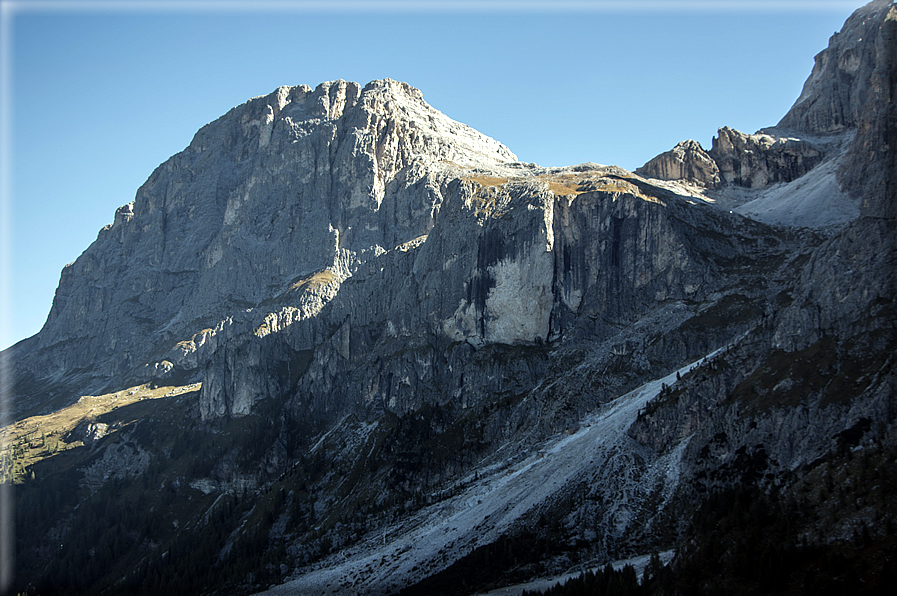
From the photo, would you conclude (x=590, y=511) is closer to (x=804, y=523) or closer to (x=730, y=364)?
(x=730, y=364)

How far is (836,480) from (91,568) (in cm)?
18782

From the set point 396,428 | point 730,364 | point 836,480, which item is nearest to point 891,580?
point 836,480

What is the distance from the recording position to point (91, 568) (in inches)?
7574

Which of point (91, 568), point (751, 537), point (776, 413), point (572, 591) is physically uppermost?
point (776, 413)

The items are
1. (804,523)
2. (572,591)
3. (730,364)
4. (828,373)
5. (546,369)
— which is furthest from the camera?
(546,369)

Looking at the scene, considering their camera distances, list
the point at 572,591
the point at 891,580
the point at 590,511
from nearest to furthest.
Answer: the point at 891,580 < the point at 572,591 < the point at 590,511

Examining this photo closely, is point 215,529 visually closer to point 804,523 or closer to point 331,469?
point 331,469

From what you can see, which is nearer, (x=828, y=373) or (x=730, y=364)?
Result: (x=828, y=373)

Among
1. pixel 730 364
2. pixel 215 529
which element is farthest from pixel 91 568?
pixel 730 364

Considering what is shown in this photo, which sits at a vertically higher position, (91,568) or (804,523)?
(804,523)

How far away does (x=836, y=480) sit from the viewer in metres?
82.0

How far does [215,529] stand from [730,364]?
140 m

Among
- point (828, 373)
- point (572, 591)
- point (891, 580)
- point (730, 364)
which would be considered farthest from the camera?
point (730, 364)

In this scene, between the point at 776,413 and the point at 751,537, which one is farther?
the point at 776,413
